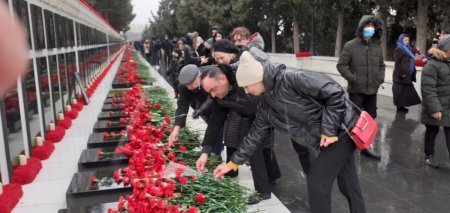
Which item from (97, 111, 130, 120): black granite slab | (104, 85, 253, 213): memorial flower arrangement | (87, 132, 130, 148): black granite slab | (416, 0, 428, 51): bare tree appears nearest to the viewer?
(104, 85, 253, 213): memorial flower arrangement

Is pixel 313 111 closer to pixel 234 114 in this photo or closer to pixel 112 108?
pixel 234 114

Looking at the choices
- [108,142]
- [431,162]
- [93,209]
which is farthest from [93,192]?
[431,162]

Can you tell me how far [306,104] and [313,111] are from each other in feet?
0.22

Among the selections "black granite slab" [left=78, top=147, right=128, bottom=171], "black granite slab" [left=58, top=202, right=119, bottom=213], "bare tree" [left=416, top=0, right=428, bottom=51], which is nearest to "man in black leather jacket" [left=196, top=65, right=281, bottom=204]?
"black granite slab" [left=58, top=202, right=119, bottom=213]

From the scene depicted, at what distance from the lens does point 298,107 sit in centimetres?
282

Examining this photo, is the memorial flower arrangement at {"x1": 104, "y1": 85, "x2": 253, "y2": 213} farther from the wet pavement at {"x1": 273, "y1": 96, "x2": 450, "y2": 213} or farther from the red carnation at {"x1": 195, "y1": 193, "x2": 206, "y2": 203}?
the wet pavement at {"x1": 273, "y1": 96, "x2": 450, "y2": 213}

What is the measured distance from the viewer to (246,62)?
9.29 feet

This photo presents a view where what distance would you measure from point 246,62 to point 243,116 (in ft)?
3.53

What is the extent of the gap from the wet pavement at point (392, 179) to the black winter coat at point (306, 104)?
123 centimetres

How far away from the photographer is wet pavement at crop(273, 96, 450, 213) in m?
3.86

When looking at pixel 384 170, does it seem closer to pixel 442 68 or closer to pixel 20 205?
pixel 442 68

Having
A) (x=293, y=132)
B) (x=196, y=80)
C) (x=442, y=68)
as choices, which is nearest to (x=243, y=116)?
(x=196, y=80)

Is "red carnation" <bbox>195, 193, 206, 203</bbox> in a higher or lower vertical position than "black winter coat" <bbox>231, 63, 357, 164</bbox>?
lower

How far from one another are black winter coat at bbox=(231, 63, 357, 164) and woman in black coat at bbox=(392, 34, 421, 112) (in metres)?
5.73
